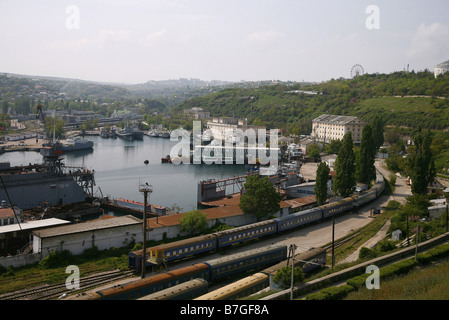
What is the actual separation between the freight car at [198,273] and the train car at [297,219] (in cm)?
279

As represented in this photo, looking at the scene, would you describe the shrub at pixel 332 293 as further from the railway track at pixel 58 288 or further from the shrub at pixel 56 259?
the shrub at pixel 56 259

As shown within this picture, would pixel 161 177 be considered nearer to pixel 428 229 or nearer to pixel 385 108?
pixel 428 229

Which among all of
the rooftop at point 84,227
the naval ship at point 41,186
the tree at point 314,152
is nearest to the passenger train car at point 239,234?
the rooftop at point 84,227

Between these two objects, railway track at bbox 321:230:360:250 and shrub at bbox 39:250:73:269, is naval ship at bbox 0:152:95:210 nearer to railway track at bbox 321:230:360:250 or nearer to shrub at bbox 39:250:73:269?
shrub at bbox 39:250:73:269

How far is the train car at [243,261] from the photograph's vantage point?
10.0 meters

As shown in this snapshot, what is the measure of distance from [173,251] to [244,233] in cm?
294

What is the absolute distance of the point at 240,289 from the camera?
26.7 ft

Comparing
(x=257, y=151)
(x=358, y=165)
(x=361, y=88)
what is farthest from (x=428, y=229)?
(x=361, y=88)

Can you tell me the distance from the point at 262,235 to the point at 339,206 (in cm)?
462

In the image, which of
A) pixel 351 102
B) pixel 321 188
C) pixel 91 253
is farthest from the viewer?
pixel 351 102

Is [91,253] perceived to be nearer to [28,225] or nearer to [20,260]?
[20,260]

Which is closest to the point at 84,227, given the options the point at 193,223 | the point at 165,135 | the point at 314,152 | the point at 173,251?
the point at 173,251

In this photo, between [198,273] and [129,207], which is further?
[129,207]

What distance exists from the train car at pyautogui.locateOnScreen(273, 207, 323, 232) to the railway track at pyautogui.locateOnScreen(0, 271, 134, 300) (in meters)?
5.81
